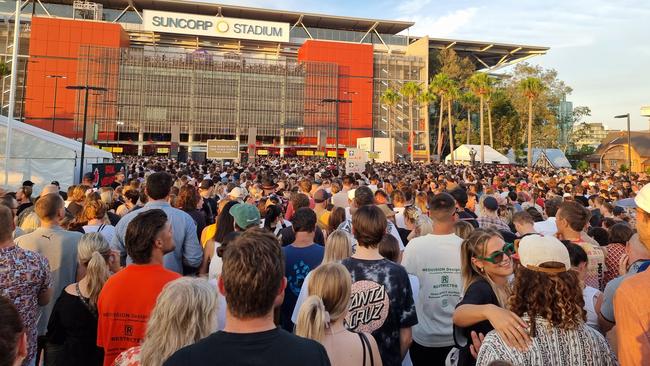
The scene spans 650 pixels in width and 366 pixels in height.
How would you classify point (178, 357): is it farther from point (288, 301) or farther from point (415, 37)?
point (415, 37)

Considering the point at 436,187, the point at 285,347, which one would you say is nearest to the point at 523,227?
the point at 285,347

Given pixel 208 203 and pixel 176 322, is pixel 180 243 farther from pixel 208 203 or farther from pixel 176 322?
pixel 208 203

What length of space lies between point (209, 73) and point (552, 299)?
3348 inches

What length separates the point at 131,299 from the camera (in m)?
2.78

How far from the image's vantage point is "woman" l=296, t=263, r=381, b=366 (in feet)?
7.22

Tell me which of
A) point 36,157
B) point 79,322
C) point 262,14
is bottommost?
point 79,322

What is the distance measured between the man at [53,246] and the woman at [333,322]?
307 centimetres

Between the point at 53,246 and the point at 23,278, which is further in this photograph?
the point at 53,246

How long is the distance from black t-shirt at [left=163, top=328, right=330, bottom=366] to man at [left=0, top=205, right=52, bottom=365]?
2.23 m

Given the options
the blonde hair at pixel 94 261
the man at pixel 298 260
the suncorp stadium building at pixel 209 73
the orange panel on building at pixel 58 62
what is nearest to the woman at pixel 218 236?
the man at pixel 298 260

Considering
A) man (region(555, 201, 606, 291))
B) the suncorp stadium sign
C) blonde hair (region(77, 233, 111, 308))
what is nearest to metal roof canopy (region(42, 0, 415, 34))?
the suncorp stadium sign

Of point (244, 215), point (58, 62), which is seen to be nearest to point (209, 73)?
point (58, 62)

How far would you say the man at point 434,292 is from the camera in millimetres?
3814

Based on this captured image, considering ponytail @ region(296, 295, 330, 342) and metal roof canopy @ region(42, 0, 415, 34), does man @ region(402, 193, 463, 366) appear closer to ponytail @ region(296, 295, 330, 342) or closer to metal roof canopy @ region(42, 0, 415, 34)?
ponytail @ region(296, 295, 330, 342)
